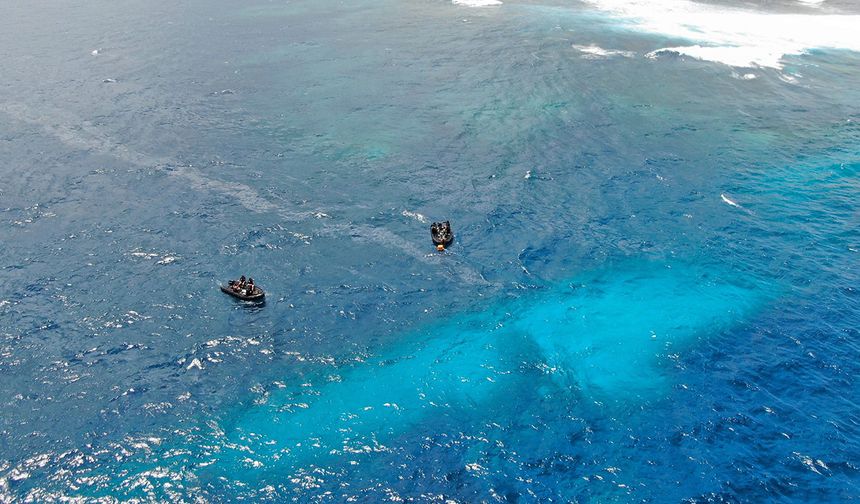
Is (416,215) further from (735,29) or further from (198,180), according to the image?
(735,29)

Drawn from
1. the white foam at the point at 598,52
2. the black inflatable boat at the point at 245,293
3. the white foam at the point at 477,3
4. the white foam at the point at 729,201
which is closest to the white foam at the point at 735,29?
the white foam at the point at 598,52

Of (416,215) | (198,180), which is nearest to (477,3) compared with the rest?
(198,180)

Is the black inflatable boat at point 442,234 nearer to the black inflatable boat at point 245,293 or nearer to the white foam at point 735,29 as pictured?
the black inflatable boat at point 245,293

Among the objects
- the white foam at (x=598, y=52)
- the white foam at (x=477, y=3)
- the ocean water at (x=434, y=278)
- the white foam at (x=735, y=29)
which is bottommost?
the ocean water at (x=434, y=278)

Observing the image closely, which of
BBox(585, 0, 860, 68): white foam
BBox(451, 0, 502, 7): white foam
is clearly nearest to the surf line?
BBox(585, 0, 860, 68): white foam

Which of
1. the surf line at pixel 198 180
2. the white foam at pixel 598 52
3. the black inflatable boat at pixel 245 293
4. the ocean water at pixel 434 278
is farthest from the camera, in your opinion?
the white foam at pixel 598 52
